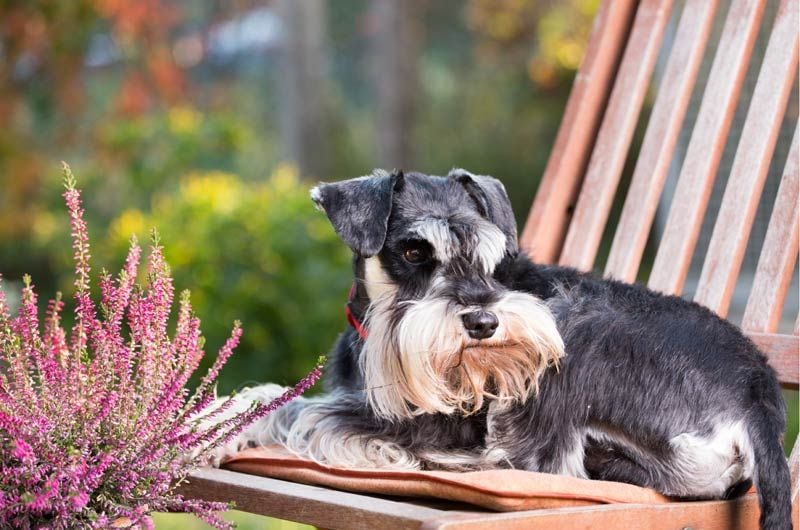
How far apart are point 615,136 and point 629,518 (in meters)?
1.82

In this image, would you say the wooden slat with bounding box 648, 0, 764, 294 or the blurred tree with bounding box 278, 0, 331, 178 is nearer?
the wooden slat with bounding box 648, 0, 764, 294

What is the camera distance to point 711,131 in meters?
3.66

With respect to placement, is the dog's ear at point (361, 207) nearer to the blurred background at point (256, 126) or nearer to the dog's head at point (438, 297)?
the dog's head at point (438, 297)

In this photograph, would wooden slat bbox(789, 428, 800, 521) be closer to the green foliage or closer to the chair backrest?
the chair backrest

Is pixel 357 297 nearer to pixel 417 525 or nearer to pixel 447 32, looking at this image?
pixel 417 525

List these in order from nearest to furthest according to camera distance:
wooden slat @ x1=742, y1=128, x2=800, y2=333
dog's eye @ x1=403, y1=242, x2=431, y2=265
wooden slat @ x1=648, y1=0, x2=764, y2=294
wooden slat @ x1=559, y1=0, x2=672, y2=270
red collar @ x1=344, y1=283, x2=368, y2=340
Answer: dog's eye @ x1=403, y1=242, x2=431, y2=265 < red collar @ x1=344, y1=283, x2=368, y2=340 < wooden slat @ x1=742, y1=128, x2=800, y2=333 < wooden slat @ x1=648, y1=0, x2=764, y2=294 < wooden slat @ x1=559, y1=0, x2=672, y2=270

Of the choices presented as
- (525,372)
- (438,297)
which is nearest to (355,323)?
(438,297)

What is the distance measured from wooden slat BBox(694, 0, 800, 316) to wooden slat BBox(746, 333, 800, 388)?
23cm

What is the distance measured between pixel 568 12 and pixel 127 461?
1157 centimetres

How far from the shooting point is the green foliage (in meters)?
6.32

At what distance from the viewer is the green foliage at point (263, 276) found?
6.32m

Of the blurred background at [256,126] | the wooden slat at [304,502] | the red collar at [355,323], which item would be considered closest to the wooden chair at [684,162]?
the wooden slat at [304,502]

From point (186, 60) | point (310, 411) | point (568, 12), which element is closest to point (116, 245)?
point (310, 411)

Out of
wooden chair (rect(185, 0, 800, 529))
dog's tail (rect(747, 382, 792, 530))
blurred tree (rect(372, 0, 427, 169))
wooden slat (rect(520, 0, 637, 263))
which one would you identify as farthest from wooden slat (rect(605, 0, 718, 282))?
blurred tree (rect(372, 0, 427, 169))
